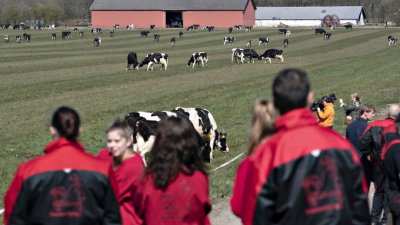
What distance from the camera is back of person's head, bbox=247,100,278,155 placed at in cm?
554

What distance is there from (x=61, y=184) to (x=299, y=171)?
1848 millimetres

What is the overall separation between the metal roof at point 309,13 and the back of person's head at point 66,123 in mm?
155802

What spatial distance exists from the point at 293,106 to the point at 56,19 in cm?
17314

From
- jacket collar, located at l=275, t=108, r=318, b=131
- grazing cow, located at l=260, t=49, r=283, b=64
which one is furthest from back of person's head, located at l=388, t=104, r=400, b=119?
grazing cow, located at l=260, t=49, r=283, b=64

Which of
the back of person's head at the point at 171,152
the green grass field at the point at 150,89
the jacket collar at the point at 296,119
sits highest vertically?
the jacket collar at the point at 296,119

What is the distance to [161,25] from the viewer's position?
135 meters

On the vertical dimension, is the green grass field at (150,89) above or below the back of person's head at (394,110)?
below

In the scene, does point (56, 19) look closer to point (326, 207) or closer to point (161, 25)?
point (161, 25)

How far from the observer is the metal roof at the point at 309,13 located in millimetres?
158250

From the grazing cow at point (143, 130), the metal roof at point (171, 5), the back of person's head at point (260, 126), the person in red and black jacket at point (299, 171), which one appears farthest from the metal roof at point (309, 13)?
the person in red and black jacket at point (299, 171)

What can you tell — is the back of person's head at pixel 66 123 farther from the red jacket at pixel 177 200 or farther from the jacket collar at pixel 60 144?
the red jacket at pixel 177 200

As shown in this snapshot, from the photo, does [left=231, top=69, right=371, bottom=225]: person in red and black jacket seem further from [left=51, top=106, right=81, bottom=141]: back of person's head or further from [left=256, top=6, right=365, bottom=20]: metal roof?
[left=256, top=6, right=365, bottom=20]: metal roof

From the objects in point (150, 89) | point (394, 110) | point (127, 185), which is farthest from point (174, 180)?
point (150, 89)

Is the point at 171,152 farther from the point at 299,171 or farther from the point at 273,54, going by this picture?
the point at 273,54
